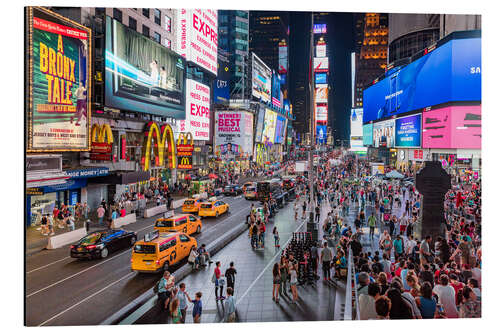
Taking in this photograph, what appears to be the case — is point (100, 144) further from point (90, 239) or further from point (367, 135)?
point (367, 135)

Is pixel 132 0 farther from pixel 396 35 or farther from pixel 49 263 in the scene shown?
pixel 396 35

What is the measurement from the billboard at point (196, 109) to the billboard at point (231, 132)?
50.2 feet

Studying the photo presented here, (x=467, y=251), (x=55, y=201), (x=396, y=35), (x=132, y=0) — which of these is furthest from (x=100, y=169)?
(x=396, y=35)

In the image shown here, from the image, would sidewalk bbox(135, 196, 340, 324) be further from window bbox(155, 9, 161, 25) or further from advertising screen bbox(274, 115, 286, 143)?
advertising screen bbox(274, 115, 286, 143)

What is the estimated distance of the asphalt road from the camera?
1002 cm

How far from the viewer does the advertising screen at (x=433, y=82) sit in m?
15.4

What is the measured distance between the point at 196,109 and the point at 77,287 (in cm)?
2409

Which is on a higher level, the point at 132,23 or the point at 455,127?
the point at 132,23

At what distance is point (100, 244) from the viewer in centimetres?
1491

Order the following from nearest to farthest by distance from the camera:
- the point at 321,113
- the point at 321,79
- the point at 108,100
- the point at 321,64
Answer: the point at 108,100
the point at 321,113
the point at 321,64
the point at 321,79

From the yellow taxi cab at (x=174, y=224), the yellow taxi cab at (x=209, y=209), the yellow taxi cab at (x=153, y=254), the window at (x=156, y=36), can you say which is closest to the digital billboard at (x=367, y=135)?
the window at (x=156, y=36)

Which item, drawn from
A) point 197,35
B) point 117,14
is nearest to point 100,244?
point 117,14

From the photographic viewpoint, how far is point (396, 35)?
59.9 metres

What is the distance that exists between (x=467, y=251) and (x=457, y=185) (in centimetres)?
903
